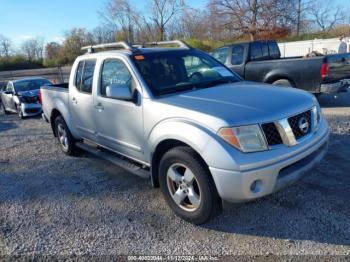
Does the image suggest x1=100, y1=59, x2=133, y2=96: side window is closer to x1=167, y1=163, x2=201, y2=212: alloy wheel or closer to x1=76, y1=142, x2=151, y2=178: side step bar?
x1=76, y1=142, x2=151, y2=178: side step bar

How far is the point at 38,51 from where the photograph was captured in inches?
2502

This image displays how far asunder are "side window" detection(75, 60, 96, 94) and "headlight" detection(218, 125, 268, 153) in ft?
8.68

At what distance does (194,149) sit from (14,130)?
8080mm

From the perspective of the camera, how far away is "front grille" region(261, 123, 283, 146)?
9.74 ft

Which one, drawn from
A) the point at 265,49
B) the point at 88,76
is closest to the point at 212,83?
the point at 88,76

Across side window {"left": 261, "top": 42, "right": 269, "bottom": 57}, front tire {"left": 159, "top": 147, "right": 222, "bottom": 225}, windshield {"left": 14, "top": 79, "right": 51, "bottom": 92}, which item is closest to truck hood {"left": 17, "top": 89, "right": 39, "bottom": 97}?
windshield {"left": 14, "top": 79, "right": 51, "bottom": 92}

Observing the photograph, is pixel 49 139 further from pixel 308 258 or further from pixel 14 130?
pixel 308 258

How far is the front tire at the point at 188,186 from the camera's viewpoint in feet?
10.2

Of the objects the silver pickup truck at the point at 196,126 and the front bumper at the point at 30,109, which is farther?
the front bumper at the point at 30,109

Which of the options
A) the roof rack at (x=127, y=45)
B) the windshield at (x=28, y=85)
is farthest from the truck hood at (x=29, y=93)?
the roof rack at (x=127, y=45)

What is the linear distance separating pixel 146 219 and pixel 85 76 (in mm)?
2560

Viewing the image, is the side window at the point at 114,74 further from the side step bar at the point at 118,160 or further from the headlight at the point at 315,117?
the headlight at the point at 315,117

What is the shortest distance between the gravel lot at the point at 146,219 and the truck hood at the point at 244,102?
115 cm

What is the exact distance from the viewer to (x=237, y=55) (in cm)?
1005
